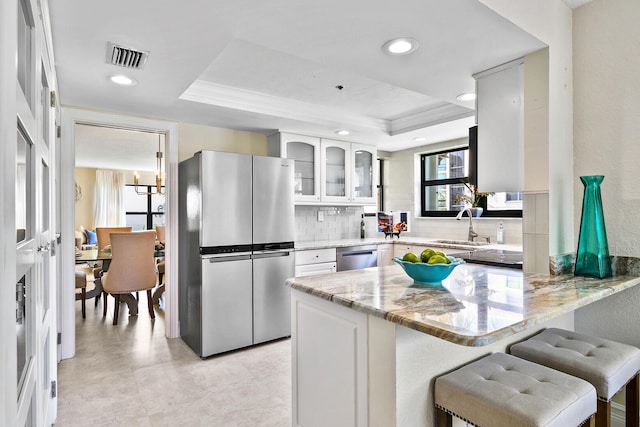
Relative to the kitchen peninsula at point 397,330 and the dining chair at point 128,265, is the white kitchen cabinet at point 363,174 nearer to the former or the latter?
the dining chair at point 128,265

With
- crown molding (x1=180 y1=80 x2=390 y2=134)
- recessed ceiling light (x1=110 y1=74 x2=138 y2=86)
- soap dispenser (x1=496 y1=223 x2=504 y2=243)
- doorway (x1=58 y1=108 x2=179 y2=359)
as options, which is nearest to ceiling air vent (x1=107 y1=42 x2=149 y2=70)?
recessed ceiling light (x1=110 y1=74 x2=138 y2=86)

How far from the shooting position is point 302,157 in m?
4.04

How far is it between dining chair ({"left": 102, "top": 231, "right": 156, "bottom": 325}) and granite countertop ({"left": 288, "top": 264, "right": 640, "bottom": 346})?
9.33 feet

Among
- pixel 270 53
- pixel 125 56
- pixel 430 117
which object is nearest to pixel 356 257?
pixel 430 117

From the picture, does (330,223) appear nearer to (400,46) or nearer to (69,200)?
(69,200)

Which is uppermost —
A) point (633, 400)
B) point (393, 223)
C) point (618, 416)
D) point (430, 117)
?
point (430, 117)

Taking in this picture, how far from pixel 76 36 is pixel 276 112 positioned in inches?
67.6

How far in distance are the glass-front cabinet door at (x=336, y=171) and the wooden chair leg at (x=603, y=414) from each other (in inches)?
121

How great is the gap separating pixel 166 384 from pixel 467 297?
2.18m

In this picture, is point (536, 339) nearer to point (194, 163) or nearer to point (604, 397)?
point (604, 397)

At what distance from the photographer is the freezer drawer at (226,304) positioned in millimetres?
3008

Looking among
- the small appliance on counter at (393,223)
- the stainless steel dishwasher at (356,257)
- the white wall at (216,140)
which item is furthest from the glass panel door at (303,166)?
the small appliance on counter at (393,223)

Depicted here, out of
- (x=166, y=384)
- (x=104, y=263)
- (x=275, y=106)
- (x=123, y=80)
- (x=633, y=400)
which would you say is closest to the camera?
(x=633, y=400)

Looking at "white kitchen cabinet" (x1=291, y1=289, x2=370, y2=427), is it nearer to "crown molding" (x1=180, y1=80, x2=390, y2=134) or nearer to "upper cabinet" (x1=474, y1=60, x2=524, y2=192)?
"upper cabinet" (x1=474, y1=60, x2=524, y2=192)
